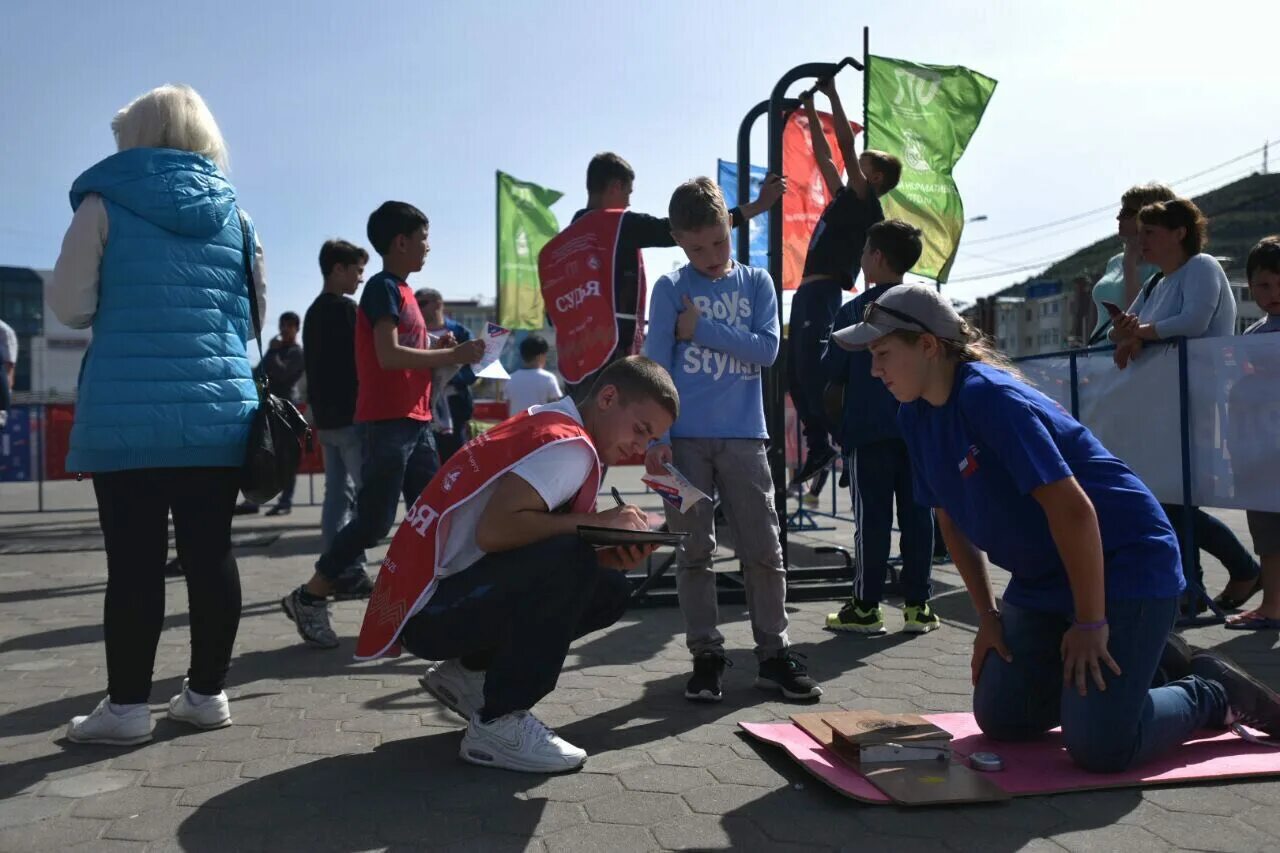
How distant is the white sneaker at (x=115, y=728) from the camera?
10.8 ft

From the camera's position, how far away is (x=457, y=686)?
11.0 ft

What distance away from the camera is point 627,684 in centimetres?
406

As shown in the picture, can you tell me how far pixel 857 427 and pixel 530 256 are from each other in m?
9.96

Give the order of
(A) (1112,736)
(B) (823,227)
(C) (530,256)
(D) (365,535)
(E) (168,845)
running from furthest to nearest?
(C) (530,256) < (B) (823,227) < (D) (365,535) < (A) (1112,736) < (E) (168,845)

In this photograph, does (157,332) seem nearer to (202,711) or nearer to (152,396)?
(152,396)

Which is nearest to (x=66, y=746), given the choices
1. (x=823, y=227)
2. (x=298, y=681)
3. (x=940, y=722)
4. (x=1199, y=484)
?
(x=298, y=681)

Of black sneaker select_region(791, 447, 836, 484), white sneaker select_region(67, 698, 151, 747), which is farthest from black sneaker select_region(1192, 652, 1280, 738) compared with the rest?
white sneaker select_region(67, 698, 151, 747)

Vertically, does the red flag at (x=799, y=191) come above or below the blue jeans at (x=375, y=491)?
above

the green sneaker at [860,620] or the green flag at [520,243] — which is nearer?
the green sneaker at [860,620]

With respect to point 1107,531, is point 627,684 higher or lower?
lower

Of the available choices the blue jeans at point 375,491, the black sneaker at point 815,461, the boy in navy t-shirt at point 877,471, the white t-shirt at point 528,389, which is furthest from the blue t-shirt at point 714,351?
the white t-shirt at point 528,389

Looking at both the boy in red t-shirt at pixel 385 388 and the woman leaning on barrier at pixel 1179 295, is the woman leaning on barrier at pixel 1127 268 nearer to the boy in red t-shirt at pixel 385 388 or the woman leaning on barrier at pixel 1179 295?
the woman leaning on barrier at pixel 1179 295

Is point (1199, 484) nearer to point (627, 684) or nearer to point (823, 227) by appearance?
point (823, 227)

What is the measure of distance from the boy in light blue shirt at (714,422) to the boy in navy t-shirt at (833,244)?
1432 millimetres
